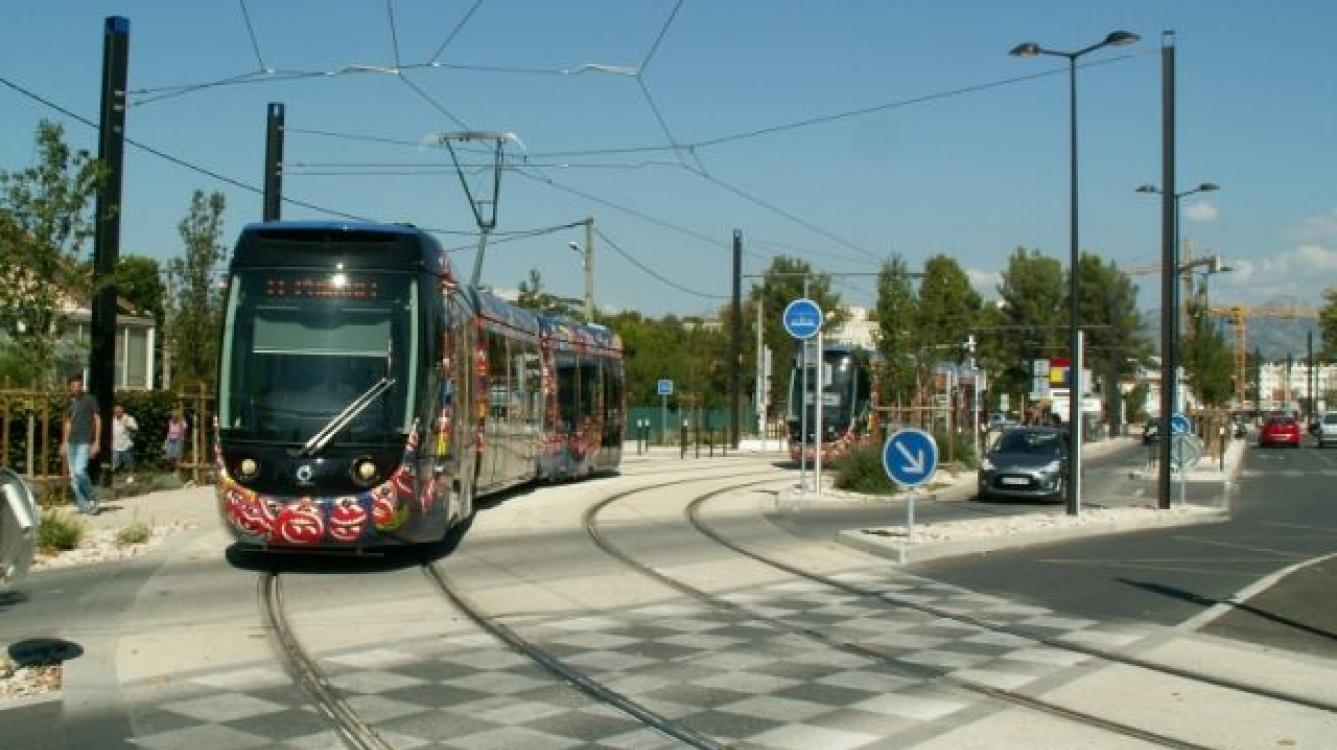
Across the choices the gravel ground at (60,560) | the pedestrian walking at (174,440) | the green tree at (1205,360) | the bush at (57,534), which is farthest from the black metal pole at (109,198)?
the green tree at (1205,360)

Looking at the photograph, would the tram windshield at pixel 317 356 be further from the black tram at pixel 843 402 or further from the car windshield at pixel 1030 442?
the black tram at pixel 843 402

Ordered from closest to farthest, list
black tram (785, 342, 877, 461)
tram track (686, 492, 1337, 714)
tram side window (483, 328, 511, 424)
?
tram track (686, 492, 1337, 714)
tram side window (483, 328, 511, 424)
black tram (785, 342, 877, 461)

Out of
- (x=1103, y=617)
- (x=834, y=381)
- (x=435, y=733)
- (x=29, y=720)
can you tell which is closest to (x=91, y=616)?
(x=29, y=720)

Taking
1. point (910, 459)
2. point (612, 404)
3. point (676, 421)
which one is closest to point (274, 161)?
point (612, 404)

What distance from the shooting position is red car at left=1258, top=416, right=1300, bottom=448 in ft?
243

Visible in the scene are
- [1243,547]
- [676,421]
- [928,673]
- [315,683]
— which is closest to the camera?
[315,683]

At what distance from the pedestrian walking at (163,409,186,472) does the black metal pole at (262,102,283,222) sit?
14.2 feet

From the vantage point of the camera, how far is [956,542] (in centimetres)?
1659

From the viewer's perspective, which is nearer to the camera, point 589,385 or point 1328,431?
point 589,385

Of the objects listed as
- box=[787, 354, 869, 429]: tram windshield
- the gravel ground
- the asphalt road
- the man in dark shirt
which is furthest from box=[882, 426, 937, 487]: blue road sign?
box=[787, 354, 869, 429]: tram windshield

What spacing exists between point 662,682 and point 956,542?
8.78m

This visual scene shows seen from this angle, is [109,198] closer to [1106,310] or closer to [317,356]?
[317,356]

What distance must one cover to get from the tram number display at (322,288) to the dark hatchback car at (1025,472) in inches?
635

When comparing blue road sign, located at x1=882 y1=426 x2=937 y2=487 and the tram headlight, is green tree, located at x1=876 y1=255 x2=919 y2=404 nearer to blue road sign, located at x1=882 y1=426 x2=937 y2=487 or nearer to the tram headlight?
blue road sign, located at x1=882 y1=426 x2=937 y2=487
